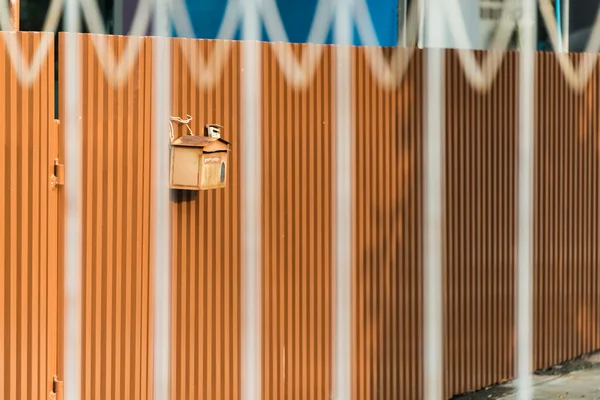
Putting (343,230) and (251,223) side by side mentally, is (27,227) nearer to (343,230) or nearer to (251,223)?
(251,223)

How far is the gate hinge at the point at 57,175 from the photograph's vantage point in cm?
534

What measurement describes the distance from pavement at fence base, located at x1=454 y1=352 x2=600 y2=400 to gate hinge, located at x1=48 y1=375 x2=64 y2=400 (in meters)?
2.53

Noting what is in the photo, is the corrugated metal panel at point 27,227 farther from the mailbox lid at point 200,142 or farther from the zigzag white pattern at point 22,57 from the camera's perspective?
the mailbox lid at point 200,142

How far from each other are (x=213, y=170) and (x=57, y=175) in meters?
0.80

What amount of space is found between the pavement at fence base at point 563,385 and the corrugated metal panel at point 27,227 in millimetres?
2709

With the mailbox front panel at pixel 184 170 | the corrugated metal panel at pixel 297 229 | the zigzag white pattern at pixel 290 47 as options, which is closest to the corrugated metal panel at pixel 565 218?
the zigzag white pattern at pixel 290 47

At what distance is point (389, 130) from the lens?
6.37m

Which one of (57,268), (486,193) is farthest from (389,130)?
(57,268)

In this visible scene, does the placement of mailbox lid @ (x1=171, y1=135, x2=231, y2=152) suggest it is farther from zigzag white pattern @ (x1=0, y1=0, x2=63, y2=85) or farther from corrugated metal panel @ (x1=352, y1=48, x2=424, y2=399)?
corrugated metal panel @ (x1=352, y1=48, x2=424, y2=399)

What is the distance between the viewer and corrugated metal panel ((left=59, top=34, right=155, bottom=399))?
5410mm

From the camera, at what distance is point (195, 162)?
5.56 meters

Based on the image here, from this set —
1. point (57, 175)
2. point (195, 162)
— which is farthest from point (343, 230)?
point (57, 175)

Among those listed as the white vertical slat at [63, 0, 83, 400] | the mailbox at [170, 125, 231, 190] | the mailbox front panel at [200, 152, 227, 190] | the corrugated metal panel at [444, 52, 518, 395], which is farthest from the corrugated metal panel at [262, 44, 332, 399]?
the white vertical slat at [63, 0, 83, 400]

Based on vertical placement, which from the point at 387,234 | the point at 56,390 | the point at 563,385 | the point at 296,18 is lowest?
the point at 563,385
